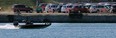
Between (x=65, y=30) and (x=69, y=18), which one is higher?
(x=65, y=30)

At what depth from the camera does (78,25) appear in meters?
65.0

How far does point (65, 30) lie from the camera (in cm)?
5841

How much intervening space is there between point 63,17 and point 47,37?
20014mm

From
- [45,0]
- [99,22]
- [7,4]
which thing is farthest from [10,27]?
[45,0]

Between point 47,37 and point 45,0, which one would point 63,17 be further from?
point 45,0

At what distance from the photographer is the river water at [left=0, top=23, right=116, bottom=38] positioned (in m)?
52.6

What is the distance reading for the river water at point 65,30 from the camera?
173ft

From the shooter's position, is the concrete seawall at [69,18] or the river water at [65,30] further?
the concrete seawall at [69,18]

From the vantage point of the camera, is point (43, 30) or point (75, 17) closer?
point (43, 30)

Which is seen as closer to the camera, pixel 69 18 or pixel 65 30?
pixel 65 30

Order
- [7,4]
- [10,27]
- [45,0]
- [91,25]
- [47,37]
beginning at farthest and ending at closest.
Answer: [45,0]
[7,4]
[91,25]
[10,27]
[47,37]

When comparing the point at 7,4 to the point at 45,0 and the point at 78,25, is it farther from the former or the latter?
the point at 78,25

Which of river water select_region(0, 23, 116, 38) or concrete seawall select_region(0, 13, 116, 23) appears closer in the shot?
river water select_region(0, 23, 116, 38)

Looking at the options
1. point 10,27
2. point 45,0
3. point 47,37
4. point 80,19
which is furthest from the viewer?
point 45,0
